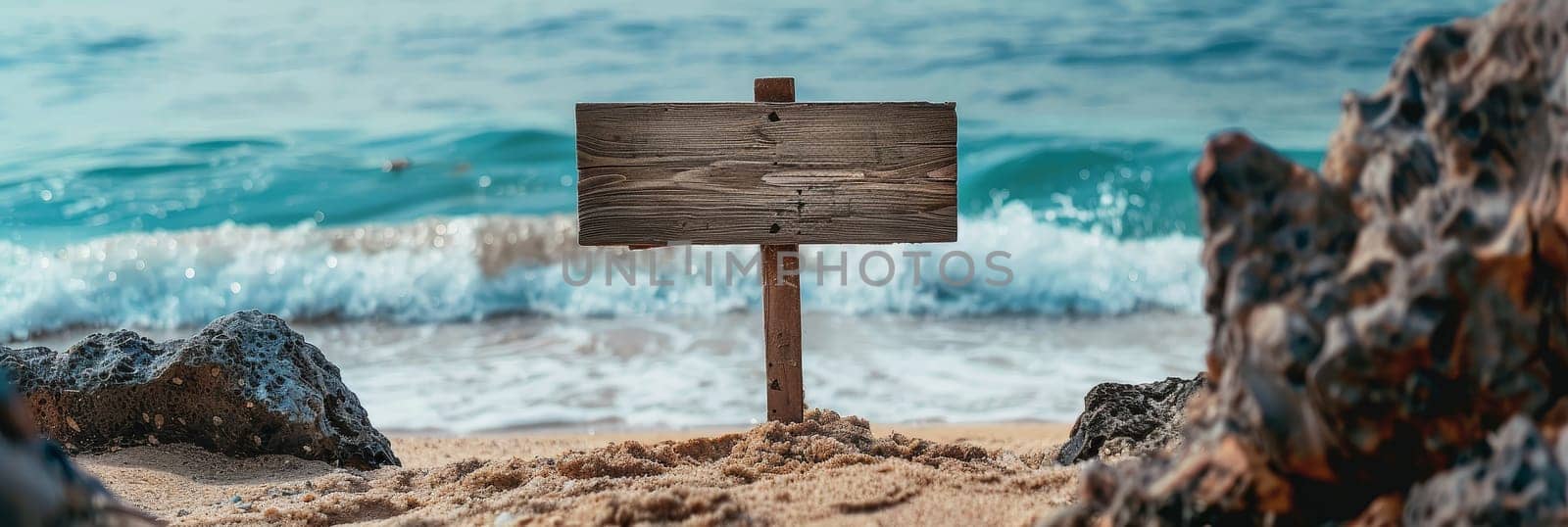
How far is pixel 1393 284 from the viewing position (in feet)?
4.56

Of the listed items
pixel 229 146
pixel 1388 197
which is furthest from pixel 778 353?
pixel 229 146

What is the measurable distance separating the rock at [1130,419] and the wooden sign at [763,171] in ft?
2.32

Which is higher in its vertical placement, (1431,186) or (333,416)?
(1431,186)

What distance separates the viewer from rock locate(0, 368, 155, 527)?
3.46 feet

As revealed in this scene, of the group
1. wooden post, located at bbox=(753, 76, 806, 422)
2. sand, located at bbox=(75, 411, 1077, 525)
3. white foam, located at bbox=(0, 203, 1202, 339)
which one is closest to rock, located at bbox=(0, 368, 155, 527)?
sand, located at bbox=(75, 411, 1077, 525)

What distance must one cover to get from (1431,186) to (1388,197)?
50 millimetres

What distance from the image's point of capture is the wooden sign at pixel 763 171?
3633 millimetres

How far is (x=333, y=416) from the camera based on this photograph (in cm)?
411

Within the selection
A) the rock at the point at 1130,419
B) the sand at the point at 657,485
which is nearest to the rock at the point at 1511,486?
the sand at the point at 657,485

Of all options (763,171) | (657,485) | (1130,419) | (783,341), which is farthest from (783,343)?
(1130,419)

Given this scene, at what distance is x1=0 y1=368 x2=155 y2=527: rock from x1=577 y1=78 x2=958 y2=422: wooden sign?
229 centimetres

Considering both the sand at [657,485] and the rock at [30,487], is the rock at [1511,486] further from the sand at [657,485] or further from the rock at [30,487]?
the rock at [30,487]

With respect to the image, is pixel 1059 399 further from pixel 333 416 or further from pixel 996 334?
pixel 333 416

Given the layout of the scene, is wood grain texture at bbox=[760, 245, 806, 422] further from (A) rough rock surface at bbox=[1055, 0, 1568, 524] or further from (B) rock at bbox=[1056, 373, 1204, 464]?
(A) rough rock surface at bbox=[1055, 0, 1568, 524]
